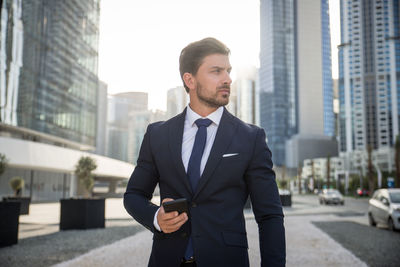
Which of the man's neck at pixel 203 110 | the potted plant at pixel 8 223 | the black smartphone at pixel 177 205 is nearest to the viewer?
the black smartphone at pixel 177 205

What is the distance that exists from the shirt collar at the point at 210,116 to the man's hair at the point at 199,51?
0.79 feet

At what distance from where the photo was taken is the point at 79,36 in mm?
57438

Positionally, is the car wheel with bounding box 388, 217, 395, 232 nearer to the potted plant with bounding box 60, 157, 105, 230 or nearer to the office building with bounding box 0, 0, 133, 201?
the potted plant with bounding box 60, 157, 105, 230

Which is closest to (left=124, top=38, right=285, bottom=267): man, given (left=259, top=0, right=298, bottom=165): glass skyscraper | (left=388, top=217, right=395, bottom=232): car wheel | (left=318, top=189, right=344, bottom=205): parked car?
(left=388, top=217, right=395, bottom=232): car wheel

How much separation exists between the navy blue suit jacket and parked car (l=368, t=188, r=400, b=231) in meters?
13.6

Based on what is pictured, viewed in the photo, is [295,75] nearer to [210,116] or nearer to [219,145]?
[210,116]

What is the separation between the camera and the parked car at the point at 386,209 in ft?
46.3

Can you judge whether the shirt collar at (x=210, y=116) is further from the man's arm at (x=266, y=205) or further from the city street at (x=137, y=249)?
the city street at (x=137, y=249)

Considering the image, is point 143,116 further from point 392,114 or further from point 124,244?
point 124,244

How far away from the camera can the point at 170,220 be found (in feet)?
6.65

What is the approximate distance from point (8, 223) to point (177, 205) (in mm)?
9670

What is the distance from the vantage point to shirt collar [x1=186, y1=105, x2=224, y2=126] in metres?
2.42

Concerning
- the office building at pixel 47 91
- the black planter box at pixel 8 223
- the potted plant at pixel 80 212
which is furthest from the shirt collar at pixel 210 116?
the office building at pixel 47 91

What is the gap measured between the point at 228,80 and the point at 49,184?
5558cm
